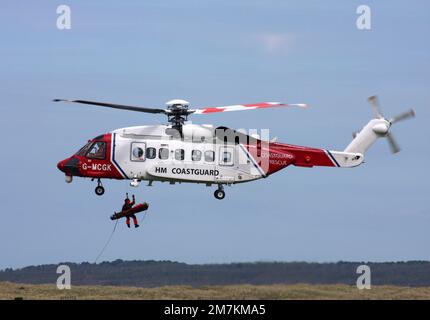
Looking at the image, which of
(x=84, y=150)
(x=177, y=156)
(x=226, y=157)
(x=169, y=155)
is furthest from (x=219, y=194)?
(x=84, y=150)

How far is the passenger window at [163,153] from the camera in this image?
5303cm

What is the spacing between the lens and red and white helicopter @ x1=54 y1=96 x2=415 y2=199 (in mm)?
52938

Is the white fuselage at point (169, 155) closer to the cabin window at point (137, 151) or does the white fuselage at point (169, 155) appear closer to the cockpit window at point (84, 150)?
the cabin window at point (137, 151)

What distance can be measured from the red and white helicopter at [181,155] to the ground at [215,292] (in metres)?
5.13

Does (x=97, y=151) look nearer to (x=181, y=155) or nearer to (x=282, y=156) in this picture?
(x=181, y=155)

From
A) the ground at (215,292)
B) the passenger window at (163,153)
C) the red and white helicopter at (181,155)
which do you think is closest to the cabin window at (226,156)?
the red and white helicopter at (181,155)

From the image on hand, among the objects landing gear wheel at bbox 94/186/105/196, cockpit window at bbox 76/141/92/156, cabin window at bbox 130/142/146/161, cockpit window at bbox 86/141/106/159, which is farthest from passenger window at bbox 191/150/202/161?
cockpit window at bbox 76/141/92/156

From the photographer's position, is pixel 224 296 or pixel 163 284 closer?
pixel 224 296

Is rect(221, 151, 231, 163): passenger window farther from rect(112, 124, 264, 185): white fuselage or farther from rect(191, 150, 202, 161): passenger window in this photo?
rect(191, 150, 202, 161): passenger window

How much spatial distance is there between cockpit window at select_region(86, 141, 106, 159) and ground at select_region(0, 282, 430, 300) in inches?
220
